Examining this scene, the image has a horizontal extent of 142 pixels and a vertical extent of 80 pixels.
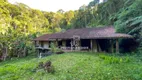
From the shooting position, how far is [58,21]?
5619cm

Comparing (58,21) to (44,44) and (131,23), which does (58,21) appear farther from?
(131,23)

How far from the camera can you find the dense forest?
16922 mm

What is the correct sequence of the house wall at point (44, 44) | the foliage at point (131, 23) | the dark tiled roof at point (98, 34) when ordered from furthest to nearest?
the house wall at point (44, 44) < the dark tiled roof at point (98, 34) < the foliage at point (131, 23)

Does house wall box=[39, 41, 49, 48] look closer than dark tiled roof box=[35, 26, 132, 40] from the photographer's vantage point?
No

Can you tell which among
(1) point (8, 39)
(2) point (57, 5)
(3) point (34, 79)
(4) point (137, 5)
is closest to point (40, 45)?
(1) point (8, 39)

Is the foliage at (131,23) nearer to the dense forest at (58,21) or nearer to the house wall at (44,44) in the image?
the dense forest at (58,21)

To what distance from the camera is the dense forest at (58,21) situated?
55.5ft

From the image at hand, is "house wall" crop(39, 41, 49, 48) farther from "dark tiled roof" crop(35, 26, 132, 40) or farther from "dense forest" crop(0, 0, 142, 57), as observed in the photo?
"dark tiled roof" crop(35, 26, 132, 40)

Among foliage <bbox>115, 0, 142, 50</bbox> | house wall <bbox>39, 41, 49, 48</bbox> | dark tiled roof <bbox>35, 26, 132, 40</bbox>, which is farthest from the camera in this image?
house wall <bbox>39, 41, 49, 48</bbox>

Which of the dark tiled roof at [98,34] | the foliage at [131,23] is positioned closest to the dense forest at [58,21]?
the foliage at [131,23]

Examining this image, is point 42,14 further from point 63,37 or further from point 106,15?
point 63,37

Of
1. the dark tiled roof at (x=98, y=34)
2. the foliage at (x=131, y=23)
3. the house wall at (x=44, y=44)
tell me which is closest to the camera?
the foliage at (x=131, y=23)

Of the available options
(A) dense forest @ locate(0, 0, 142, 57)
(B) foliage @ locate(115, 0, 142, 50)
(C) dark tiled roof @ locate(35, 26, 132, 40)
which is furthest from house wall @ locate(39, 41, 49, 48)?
(B) foliage @ locate(115, 0, 142, 50)

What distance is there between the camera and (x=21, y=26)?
136ft
